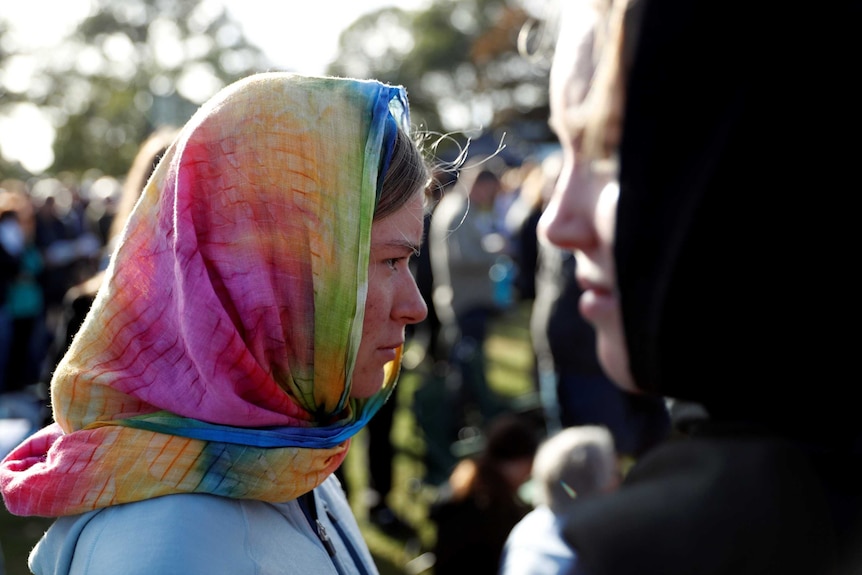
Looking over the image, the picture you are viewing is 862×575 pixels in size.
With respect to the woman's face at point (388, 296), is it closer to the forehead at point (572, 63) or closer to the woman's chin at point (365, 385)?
the woman's chin at point (365, 385)

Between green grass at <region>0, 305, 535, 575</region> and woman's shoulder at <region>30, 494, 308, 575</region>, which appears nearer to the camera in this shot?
woman's shoulder at <region>30, 494, 308, 575</region>

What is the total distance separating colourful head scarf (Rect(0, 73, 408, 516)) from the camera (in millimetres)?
1417

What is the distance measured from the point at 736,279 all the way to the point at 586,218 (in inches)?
9.2

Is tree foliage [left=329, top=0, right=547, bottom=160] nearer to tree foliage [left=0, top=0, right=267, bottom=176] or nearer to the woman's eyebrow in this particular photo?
tree foliage [left=0, top=0, right=267, bottom=176]

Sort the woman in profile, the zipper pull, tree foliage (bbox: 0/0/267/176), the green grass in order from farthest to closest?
tree foliage (bbox: 0/0/267/176) → the green grass → the zipper pull → the woman in profile

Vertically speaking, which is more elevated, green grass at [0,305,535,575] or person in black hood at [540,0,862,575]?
person in black hood at [540,0,862,575]

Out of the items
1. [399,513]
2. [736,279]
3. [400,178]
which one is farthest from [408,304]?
[399,513]

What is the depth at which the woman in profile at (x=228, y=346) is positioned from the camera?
1.38 m

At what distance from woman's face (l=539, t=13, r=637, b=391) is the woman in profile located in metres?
0.65

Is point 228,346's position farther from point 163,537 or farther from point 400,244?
point 400,244

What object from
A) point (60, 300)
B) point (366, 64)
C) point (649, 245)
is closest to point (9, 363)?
point (60, 300)

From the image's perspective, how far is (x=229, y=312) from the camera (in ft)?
4.86

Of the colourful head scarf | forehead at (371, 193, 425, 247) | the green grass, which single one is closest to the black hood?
the colourful head scarf

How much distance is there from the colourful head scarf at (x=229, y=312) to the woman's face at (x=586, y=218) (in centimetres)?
65
